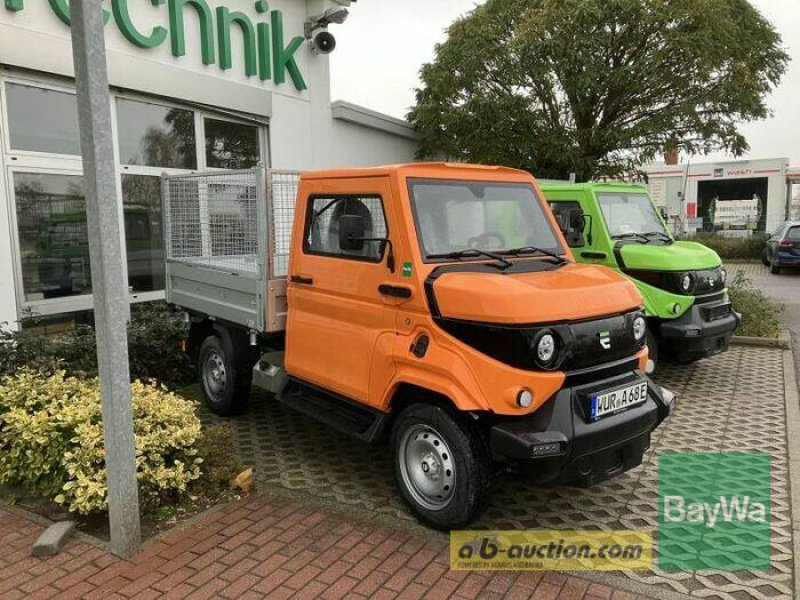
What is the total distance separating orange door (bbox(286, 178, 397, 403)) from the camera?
13.5 ft

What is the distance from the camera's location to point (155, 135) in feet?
26.9

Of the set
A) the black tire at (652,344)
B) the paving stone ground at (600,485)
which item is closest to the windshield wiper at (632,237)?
the black tire at (652,344)

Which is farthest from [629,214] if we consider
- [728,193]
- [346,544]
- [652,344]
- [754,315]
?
[728,193]

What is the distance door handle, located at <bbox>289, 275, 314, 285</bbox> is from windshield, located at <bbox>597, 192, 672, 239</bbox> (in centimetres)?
388

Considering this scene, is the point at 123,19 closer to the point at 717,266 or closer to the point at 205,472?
the point at 205,472

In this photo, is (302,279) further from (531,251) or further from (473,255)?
(531,251)

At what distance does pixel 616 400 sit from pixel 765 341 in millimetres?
6406

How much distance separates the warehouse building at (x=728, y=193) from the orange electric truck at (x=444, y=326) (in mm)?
26202

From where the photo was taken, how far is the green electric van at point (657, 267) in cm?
653

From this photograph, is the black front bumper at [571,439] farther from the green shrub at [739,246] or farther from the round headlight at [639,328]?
the green shrub at [739,246]

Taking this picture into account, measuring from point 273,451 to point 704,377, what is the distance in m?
4.97

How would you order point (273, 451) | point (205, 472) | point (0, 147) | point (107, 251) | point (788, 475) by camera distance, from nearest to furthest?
point (107, 251), point (205, 472), point (788, 475), point (273, 451), point (0, 147)

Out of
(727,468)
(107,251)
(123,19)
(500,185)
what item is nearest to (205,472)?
(107,251)

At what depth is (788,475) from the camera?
4648mm
